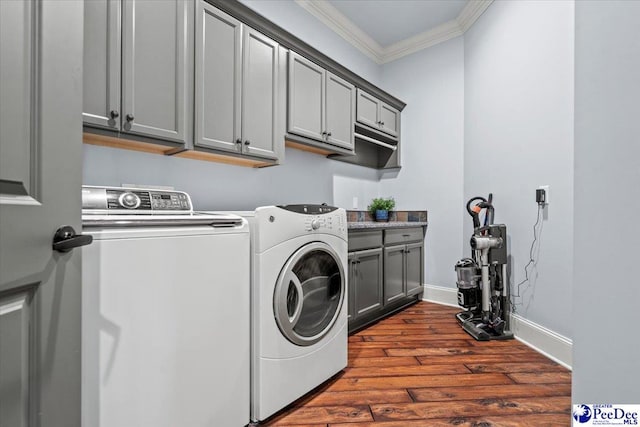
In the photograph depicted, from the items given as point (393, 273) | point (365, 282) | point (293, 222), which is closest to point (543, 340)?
point (393, 273)

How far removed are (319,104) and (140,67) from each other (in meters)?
1.35

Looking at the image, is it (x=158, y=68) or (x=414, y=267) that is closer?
(x=158, y=68)

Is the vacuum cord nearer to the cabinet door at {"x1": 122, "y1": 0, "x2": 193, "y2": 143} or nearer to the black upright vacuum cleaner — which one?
the black upright vacuum cleaner

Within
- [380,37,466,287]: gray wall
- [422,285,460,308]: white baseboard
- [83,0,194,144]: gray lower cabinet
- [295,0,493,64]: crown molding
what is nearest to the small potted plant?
[380,37,466,287]: gray wall

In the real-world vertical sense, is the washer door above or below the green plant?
below

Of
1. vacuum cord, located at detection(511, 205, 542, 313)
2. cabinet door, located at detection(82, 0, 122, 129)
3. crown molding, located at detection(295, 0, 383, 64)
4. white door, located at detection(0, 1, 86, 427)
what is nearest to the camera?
white door, located at detection(0, 1, 86, 427)

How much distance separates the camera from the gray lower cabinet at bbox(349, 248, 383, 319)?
2324 millimetres

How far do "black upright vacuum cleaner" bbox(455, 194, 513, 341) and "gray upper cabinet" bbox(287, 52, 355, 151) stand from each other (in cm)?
143

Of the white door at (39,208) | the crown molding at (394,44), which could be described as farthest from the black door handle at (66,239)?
the crown molding at (394,44)

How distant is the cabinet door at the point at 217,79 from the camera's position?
171 centimetres

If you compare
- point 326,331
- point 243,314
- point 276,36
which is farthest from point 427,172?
point 243,314

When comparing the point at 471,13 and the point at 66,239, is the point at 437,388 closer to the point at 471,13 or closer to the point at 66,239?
the point at 66,239

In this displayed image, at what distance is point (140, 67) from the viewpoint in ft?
4.91

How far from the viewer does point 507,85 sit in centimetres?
250
